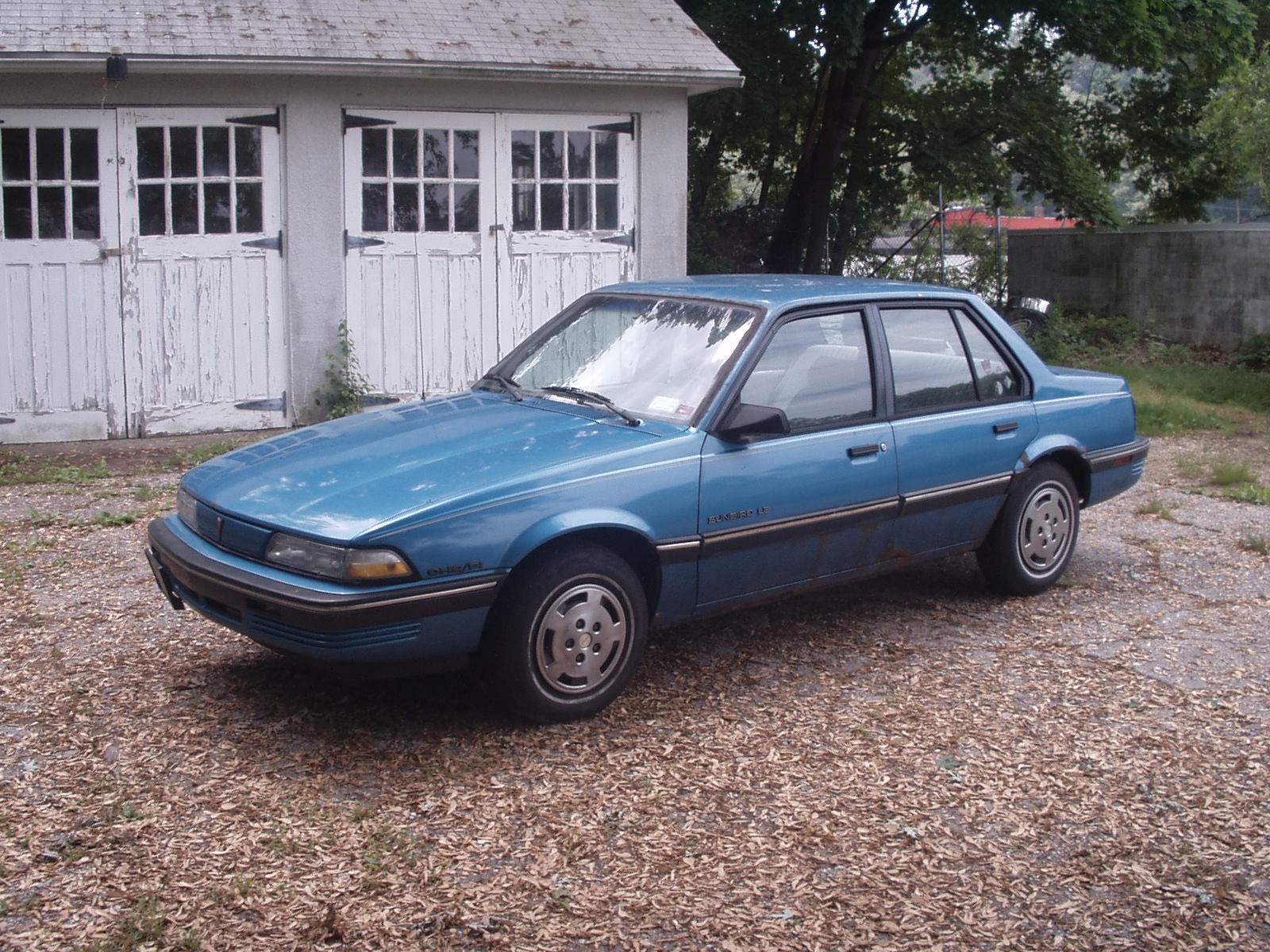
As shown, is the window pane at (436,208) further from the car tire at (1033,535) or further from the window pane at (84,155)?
the car tire at (1033,535)

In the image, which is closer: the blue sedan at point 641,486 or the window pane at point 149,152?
the blue sedan at point 641,486

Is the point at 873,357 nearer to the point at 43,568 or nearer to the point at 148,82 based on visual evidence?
the point at 43,568

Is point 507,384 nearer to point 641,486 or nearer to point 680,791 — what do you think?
point 641,486

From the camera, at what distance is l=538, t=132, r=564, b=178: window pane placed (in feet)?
36.4

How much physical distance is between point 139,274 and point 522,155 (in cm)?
313

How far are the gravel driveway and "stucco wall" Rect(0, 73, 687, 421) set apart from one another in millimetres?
4540

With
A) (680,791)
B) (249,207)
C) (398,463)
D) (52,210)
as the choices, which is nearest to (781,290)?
(398,463)

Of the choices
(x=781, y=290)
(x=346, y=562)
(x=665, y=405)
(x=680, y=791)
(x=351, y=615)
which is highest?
(x=781, y=290)

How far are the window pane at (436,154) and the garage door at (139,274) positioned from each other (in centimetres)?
116

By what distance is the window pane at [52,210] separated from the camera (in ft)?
32.5

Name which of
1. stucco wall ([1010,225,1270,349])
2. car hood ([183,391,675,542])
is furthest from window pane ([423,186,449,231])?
stucco wall ([1010,225,1270,349])

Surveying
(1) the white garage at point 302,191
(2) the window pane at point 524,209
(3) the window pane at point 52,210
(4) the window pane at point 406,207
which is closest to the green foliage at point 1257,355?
(1) the white garage at point 302,191

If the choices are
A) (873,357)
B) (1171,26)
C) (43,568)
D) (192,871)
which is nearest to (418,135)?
(43,568)

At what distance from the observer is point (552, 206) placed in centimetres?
1117
